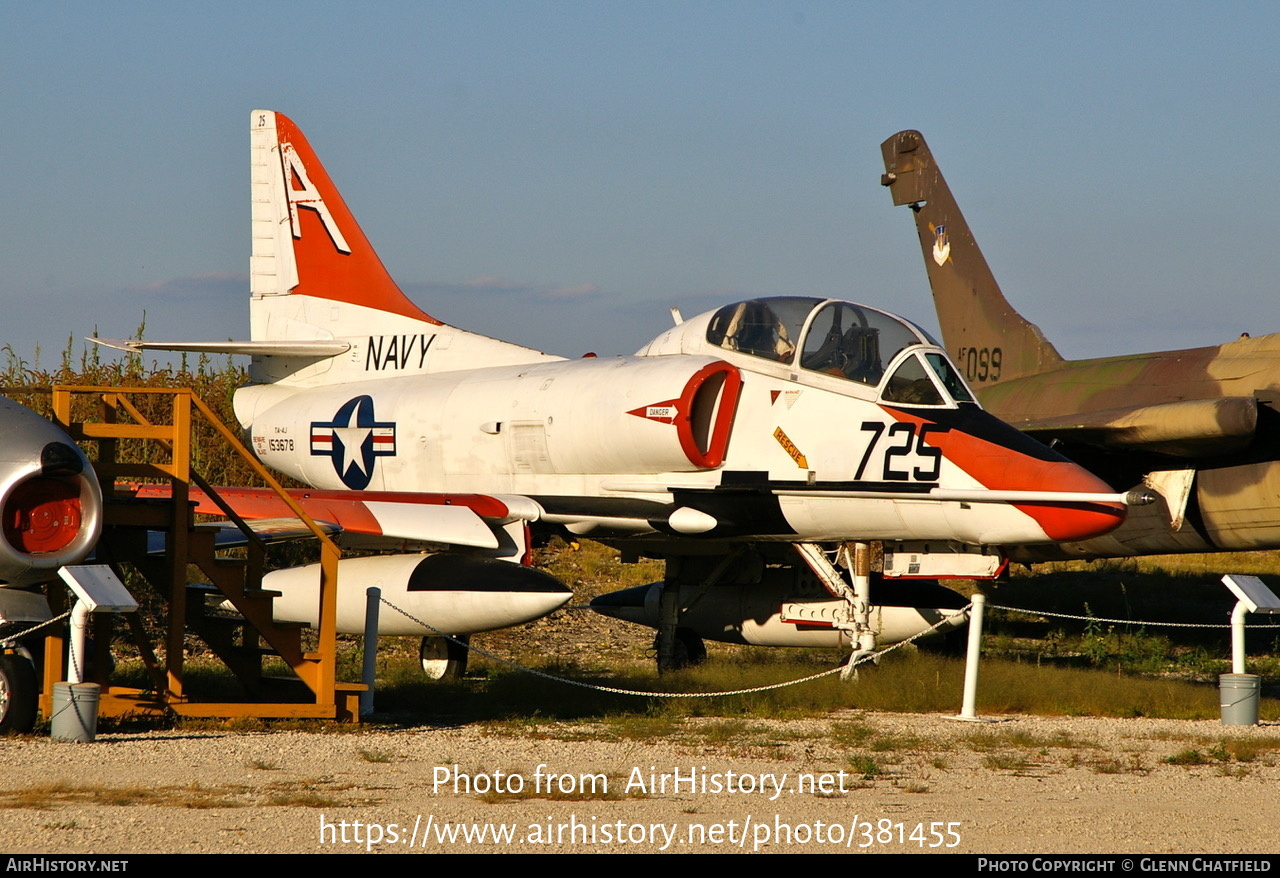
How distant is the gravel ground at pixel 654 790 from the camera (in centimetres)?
543

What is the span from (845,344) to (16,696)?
641 centimetres

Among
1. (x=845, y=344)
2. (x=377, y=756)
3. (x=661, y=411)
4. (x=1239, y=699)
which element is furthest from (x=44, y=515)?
(x=1239, y=699)

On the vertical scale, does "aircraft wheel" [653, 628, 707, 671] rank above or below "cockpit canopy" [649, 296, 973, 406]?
below

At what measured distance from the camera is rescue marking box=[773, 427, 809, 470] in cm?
1079

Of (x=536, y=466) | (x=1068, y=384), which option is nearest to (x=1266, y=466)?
(x=1068, y=384)

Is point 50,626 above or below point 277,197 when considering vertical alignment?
below

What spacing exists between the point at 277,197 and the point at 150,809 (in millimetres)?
11024

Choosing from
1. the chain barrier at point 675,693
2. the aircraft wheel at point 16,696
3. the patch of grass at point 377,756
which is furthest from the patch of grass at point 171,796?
the chain barrier at point 675,693

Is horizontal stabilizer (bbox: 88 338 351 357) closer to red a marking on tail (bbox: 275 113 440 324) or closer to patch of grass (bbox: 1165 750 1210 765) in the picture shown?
red a marking on tail (bbox: 275 113 440 324)

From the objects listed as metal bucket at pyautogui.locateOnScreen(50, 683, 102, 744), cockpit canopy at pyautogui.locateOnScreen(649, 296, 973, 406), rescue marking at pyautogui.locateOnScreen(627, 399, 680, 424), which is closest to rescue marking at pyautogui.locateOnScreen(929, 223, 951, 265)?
cockpit canopy at pyautogui.locateOnScreen(649, 296, 973, 406)

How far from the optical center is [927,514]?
1052 centimetres

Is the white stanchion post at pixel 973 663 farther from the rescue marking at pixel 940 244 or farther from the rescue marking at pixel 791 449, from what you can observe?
the rescue marking at pixel 940 244

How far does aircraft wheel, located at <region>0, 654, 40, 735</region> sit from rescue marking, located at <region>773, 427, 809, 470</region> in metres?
5.64

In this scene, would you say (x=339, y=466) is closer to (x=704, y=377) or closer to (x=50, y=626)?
(x=704, y=377)
